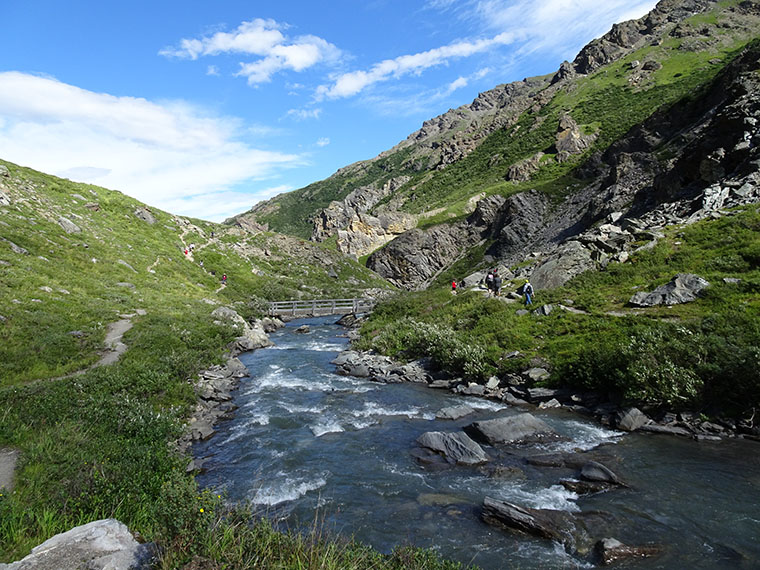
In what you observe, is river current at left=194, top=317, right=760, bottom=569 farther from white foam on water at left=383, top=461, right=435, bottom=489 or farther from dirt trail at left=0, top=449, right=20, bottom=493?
dirt trail at left=0, top=449, right=20, bottom=493

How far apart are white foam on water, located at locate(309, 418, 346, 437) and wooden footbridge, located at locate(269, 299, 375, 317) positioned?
33.7 meters

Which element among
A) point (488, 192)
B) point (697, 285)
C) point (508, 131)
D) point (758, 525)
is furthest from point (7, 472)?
→ point (508, 131)

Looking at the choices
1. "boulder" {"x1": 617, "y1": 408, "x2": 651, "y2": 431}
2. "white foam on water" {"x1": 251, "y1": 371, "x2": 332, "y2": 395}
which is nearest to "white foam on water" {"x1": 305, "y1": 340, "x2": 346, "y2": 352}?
"white foam on water" {"x1": 251, "y1": 371, "x2": 332, "y2": 395}

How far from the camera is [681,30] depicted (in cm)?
14212

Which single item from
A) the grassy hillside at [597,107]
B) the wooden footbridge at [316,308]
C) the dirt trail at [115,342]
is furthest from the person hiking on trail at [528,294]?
the grassy hillside at [597,107]

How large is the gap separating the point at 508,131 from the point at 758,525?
163430mm

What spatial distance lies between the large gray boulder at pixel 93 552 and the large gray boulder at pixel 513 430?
10.7 metres

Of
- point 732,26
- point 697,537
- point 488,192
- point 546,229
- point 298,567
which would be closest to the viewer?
point 298,567

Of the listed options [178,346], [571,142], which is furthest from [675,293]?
[571,142]

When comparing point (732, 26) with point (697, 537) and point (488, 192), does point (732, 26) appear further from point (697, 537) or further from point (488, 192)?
point (697, 537)

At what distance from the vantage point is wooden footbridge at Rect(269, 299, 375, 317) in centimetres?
4947

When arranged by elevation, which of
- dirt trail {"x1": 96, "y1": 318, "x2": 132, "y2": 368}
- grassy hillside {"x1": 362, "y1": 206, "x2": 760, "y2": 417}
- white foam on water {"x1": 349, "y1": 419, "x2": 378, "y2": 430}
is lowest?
white foam on water {"x1": 349, "y1": 419, "x2": 378, "y2": 430}

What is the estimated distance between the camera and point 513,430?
13.2 meters

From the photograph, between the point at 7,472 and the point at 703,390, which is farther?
the point at 703,390
